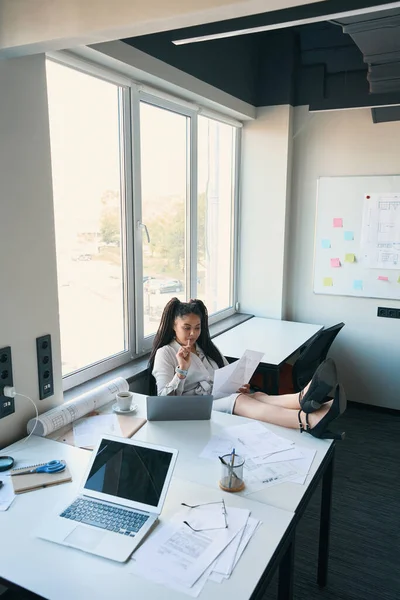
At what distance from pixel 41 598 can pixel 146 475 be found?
17.3 inches

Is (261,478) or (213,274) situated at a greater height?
(213,274)

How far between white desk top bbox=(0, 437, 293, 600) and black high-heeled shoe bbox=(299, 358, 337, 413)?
2.10 feet

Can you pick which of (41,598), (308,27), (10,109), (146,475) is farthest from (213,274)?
(41,598)

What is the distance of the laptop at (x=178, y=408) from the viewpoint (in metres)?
2.20

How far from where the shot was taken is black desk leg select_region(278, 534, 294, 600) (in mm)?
1569

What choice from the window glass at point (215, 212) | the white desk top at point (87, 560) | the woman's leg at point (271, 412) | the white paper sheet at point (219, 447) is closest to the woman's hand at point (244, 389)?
the woman's leg at point (271, 412)

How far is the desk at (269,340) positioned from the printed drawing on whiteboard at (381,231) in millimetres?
745

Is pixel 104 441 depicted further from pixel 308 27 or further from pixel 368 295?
pixel 308 27

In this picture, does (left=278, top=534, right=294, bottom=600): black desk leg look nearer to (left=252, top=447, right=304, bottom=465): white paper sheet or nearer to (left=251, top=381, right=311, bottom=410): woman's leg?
(left=252, top=447, right=304, bottom=465): white paper sheet

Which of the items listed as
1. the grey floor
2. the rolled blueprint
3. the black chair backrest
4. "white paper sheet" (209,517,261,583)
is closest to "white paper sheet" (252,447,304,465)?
"white paper sheet" (209,517,261,583)

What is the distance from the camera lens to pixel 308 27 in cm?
386

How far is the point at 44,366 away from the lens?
7.07 ft

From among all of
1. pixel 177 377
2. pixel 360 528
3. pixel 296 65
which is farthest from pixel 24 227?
pixel 296 65

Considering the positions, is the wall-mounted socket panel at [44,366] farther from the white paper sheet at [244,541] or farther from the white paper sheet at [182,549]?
the white paper sheet at [244,541]
